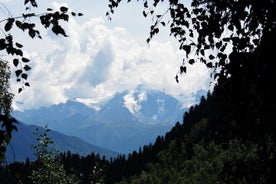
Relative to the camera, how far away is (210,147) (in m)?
165

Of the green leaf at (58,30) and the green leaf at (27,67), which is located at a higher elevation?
the green leaf at (58,30)

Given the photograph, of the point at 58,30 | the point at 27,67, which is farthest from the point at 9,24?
the point at 27,67

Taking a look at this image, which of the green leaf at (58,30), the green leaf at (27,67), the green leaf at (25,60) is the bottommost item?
the green leaf at (27,67)

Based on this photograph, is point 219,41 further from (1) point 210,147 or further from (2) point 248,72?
(1) point 210,147

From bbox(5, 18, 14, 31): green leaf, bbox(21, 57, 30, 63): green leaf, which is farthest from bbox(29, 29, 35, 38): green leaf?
bbox(21, 57, 30, 63): green leaf

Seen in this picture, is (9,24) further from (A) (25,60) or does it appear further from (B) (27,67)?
(B) (27,67)

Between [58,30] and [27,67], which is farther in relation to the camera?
[27,67]

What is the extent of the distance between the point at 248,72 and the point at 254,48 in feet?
1.82

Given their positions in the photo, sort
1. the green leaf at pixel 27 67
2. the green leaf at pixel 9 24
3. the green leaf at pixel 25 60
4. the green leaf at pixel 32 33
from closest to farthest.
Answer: the green leaf at pixel 9 24 → the green leaf at pixel 32 33 → the green leaf at pixel 25 60 → the green leaf at pixel 27 67

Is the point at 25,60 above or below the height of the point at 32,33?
below

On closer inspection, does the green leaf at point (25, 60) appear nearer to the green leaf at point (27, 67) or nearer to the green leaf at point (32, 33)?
the green leaf at point (27, 67)

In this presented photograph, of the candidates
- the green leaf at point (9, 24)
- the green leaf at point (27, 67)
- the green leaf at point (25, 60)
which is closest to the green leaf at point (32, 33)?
the green leaf at point (9, 24)

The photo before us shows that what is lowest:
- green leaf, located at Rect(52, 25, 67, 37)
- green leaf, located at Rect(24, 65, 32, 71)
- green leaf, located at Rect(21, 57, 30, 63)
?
green leaf, located at Rect(24, 65, 32, 71)

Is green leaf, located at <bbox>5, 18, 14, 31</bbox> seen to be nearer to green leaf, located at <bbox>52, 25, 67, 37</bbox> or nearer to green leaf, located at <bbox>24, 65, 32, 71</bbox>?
green leaf, located at <bbox>52, 25, 67, 37</bbox>
